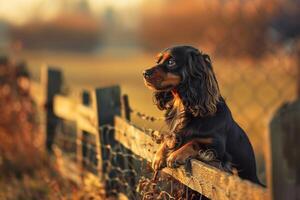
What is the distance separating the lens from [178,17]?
23.4m

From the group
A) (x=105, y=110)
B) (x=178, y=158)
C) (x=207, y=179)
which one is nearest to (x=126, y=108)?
(x=105, y=110)

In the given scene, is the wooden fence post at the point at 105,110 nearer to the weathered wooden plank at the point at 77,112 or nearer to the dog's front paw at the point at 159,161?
the weathered wooden plank at the point at 77,112

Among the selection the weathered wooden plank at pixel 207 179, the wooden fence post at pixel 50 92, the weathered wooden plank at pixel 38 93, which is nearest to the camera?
the weathered wooden plank at pixel 207 179

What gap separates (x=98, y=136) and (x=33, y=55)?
23.7 metres

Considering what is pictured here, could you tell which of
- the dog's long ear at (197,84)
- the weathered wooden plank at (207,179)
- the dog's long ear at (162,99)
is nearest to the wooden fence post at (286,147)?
the weathered wooden plank at (207,179)

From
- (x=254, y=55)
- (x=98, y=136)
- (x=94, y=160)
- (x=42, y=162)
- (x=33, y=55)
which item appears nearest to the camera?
(x=98, y=136)

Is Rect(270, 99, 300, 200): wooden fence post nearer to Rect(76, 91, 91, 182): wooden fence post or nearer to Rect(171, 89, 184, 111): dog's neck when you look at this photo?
Rect(171, 89, 184, 111): dog's neck

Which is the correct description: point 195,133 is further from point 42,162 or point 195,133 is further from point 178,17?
point 178,17

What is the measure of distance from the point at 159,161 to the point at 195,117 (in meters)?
0.35

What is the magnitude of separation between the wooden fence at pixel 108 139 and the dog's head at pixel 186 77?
1.34 ft

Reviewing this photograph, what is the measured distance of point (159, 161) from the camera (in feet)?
12.9

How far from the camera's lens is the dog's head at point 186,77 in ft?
12.5

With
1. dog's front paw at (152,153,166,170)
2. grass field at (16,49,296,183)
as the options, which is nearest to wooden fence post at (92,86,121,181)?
grass field at (16,49,296,183)

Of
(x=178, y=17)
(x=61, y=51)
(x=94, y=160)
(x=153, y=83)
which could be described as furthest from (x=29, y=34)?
(x=153, y=83)
